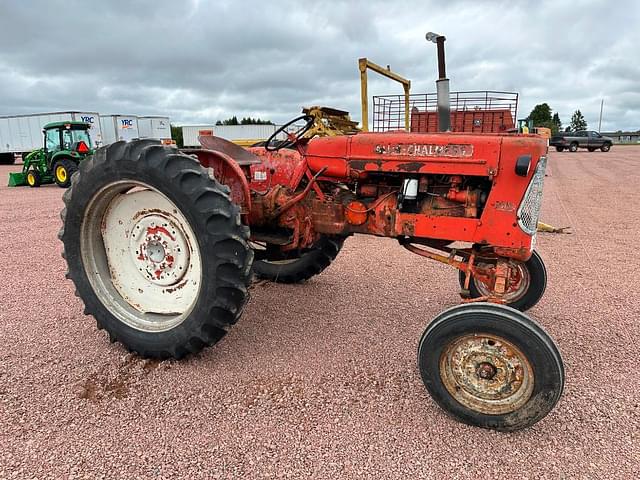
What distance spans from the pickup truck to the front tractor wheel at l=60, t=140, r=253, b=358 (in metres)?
33.6

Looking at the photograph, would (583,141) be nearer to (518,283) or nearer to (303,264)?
(518,283)

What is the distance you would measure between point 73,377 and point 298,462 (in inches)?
61.9

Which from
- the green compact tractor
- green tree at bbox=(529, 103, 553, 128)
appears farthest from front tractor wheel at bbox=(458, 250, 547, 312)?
green tree at bbox=(529, 103, 553, 128)

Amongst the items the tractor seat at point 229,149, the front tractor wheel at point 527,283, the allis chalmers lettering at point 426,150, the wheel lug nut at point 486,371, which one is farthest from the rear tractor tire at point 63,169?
the wheel lug nut at point 486,371

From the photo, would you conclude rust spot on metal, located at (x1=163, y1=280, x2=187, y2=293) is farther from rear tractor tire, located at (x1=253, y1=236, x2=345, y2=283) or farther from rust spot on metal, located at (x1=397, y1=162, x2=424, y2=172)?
rust spot on metal, located at (x1=397, y1=162, x2=424, y2=172)

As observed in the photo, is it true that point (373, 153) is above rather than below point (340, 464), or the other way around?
above

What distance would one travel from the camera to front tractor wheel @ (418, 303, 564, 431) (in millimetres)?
2186

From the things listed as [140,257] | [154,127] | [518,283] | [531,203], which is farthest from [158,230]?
[154,127]

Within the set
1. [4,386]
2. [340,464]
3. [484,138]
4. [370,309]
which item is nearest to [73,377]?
[4,386]

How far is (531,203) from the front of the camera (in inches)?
106

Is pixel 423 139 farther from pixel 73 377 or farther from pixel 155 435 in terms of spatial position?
pixel 73 377

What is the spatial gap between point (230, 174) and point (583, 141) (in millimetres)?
33769

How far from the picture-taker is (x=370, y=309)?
3824 mm

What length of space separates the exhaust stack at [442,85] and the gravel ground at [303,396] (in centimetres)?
154
